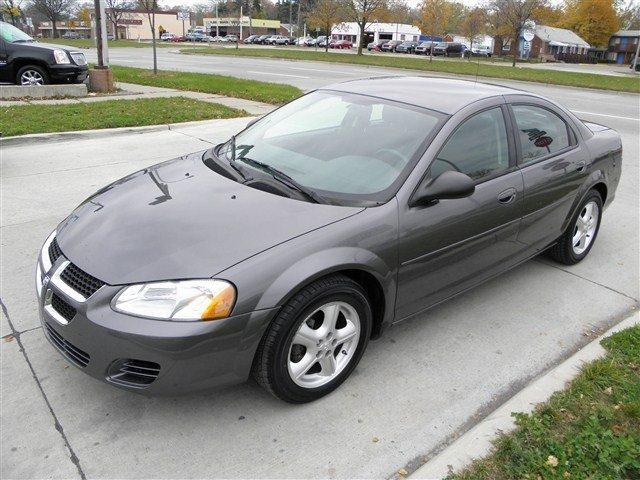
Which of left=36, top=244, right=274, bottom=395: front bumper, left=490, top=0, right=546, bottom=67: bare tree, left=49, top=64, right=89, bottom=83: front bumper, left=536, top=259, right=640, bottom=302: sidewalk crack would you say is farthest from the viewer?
left=490, top=0, right=546, bottom=67: bare tree

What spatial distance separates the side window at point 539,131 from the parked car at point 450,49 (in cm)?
5786

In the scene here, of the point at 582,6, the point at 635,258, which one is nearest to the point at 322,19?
the point at 635,258

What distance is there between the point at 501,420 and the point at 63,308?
2.23 meters

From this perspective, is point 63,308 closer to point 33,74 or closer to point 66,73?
point 66,73

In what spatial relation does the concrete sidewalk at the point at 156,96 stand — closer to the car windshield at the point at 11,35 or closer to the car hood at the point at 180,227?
the car windshield at the point at 11,35

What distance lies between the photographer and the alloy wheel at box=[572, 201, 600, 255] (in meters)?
4.61

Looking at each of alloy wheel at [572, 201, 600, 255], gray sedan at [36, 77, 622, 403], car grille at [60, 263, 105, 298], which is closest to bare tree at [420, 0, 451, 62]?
alloy wheel at [572, 201, 600, 255]

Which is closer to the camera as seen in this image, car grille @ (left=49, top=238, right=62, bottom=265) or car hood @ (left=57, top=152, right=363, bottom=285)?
car hood @ (left=57, top=152, right=363, bottom=285)

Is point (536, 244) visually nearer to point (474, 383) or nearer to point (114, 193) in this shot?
point (474, 383)

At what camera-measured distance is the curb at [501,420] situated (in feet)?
7.93

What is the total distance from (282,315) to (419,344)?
127cm

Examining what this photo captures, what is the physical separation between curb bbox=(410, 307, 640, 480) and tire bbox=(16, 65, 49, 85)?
40.6ft

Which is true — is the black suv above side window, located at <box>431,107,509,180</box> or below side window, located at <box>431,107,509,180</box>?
above

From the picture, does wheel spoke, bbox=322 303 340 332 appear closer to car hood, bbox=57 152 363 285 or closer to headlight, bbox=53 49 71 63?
car hood, bbox=57 152 363 285
